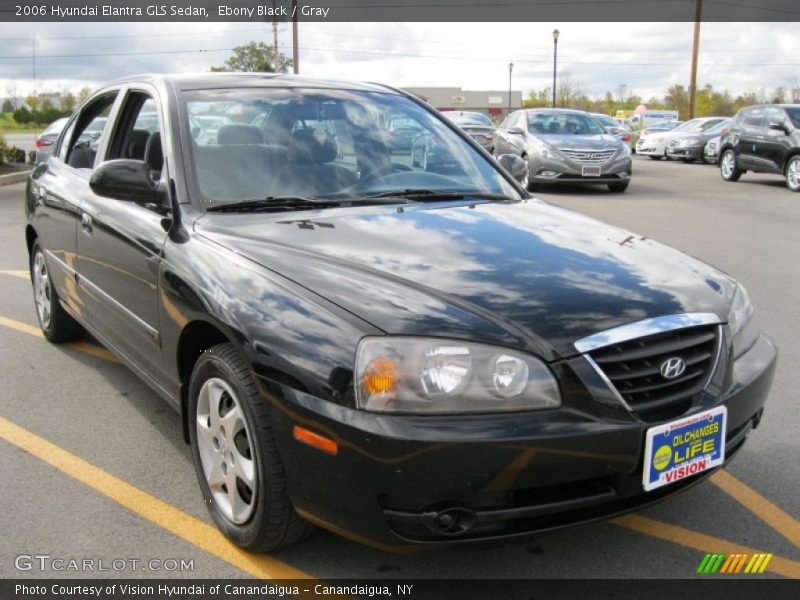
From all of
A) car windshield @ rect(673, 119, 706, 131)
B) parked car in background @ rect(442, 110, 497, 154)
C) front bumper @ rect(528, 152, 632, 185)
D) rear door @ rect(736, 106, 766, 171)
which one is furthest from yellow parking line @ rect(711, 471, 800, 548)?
car windshield @ rect(673, 119, 706, 131)

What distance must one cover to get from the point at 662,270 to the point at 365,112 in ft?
5.93

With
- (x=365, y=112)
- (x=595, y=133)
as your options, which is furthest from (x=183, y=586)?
(x=595, y=133)

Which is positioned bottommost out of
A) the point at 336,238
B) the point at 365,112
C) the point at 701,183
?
the point at 701,183

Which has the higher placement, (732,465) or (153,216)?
(153,216)

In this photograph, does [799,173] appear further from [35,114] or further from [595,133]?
[35,114]

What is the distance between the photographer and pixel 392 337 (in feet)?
7.77

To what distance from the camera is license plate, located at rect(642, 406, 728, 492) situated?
246 cm

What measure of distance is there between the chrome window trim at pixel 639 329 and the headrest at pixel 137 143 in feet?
8.38

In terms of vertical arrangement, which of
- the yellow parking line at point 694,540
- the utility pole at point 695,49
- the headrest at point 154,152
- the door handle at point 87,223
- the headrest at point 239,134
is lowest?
the yellow parking line at point 694,540

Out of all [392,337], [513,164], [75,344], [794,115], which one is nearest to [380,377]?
[392,337]

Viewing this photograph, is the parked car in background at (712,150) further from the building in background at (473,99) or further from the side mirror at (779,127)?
the building in background at (473,99)

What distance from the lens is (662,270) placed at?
2.98 meters

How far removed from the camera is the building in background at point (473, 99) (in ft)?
340

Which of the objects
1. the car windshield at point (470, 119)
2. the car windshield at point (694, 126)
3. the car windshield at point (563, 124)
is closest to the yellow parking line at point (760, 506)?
the car windshield at point (563, 124)
